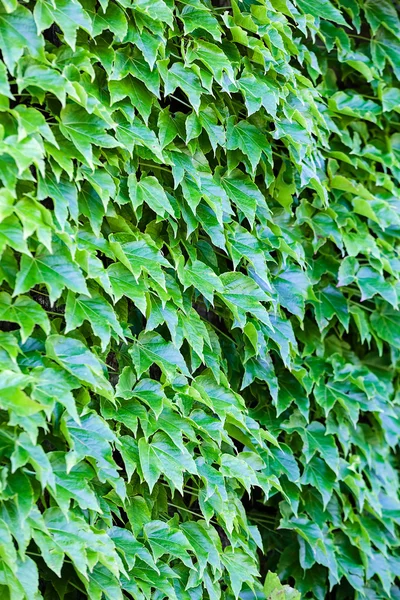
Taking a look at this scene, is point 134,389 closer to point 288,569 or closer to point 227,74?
point 227,74

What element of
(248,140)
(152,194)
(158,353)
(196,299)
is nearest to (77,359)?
(158,353)

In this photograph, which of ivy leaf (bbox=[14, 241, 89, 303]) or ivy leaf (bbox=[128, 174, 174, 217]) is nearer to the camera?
ivy leaf (bbox=[14, 241, 89, 303])

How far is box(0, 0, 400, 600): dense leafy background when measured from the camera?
1471 mm

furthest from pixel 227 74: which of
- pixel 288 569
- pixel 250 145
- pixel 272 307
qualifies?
pixel 288 569

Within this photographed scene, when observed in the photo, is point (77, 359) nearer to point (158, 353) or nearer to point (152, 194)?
point (158, 353)

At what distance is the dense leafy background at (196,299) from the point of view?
147cm

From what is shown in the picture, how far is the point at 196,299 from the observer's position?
205 centimetres

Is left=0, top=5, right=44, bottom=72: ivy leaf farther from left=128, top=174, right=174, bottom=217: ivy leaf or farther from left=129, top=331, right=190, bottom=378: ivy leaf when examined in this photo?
left=129, top=331, right=190, bottom=378: ivy leaf

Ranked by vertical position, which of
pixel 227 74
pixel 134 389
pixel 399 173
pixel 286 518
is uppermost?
pixel 227 74

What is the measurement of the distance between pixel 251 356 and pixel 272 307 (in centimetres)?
15

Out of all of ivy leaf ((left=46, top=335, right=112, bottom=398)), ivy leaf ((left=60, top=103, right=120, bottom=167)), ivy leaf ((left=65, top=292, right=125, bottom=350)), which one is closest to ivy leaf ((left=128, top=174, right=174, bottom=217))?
ivy leaf ((left=60, top=103, right=120, bottom=167))

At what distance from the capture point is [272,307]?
82.7 inches

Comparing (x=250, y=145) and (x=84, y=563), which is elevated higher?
(x=250, y=145)

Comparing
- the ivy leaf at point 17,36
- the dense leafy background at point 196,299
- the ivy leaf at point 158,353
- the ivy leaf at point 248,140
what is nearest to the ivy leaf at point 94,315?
the dense leafy background at point 196,299
